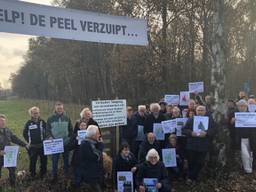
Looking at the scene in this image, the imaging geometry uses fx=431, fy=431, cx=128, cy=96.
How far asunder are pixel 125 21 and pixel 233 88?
2369 cm

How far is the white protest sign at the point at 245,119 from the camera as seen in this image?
12055 millimetres

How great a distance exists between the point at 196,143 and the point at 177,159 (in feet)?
2.47

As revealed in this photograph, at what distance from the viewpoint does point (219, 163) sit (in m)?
12.2

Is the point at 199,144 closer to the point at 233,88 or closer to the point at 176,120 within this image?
the point at 176,120

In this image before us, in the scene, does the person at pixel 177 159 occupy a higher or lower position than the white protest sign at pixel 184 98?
lower

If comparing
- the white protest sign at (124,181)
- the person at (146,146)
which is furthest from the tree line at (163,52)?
the white protest sign at (124,181)

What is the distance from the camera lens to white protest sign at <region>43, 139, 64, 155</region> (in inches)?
426

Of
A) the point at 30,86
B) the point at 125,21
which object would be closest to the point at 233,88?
the point at 125,21

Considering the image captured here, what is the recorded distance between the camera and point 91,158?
8.98 m

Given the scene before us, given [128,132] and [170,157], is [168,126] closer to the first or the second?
[170,157]

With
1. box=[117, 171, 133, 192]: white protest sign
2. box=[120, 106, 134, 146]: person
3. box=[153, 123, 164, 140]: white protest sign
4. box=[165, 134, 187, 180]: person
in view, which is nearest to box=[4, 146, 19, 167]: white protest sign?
box=[117, 171, 133, 192]: white protest sign

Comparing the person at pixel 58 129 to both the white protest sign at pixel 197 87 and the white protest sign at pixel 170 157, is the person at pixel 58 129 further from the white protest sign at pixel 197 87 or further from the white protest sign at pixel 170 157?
the white protest sign at pixel 197 87

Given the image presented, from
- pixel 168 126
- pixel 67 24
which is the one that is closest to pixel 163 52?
pixel 168 126

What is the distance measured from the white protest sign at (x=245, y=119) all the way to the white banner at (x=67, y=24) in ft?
11.2
